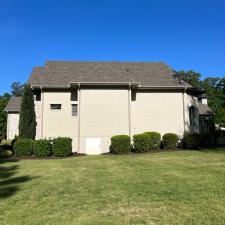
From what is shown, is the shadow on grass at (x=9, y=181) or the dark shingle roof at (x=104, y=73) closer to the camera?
the shadow on grass at (x=9, y=181)

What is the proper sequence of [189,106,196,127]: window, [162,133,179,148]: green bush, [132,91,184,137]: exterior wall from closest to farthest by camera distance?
[162,133,179,148]: green bush, [132,91,184,137]: exterior wall, [189,106,196,127]: window

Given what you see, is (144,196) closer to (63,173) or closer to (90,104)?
(63,173)

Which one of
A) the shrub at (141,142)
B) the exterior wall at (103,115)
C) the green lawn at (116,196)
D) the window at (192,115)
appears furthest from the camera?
the window at (192,115)

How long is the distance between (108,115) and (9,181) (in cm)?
1076

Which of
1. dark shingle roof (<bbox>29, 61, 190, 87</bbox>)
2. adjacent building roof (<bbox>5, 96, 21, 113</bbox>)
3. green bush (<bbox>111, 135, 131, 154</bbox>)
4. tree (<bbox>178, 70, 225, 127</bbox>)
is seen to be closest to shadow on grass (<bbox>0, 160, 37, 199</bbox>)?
green bush (<bbox>111, 135, 131, 154</bbox>)

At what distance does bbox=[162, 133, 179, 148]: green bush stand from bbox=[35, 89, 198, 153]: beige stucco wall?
118cm

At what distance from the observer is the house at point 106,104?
20.0 metres

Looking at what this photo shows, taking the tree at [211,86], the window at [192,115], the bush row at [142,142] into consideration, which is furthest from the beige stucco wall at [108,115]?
the tree at [211,86]

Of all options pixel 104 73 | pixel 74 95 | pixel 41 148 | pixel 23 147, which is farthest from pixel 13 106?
pixel 41 148

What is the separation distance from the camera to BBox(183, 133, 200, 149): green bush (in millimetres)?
20203

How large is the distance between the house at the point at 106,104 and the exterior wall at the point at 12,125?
1514cm

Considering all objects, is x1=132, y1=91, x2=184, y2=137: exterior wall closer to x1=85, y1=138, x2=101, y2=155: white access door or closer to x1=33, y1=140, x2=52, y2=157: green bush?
x1=85, y1=138, x2=101, y2=155: white access door

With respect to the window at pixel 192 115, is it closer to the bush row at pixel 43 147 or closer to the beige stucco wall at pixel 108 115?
the beige stucco wall at pixel 108 115

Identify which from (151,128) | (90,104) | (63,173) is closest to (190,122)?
(151,128)
